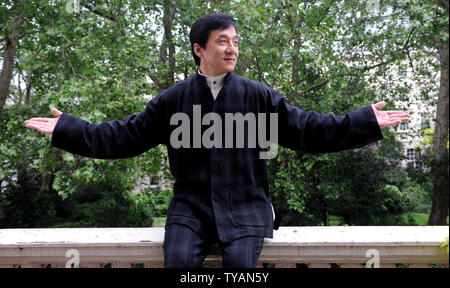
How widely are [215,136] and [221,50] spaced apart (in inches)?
18.7

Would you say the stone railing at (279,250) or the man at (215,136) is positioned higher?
the man at (215,136)

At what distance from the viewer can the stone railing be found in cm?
195

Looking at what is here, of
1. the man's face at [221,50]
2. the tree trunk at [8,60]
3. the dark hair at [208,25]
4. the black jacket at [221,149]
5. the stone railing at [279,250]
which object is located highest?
the tree trunk at [8,60]

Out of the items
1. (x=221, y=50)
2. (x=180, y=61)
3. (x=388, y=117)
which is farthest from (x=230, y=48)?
(x=180, y=61)

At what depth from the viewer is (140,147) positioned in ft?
7.07

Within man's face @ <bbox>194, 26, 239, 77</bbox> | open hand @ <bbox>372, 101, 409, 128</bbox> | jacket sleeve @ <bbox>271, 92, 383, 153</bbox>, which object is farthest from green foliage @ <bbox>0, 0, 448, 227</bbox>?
open hand @ <bbox>372, 101, 409, 128</bbox>

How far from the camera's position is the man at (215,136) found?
1.96m

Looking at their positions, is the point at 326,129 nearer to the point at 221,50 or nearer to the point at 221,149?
the point at 221,149

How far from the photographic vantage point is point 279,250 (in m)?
1.99

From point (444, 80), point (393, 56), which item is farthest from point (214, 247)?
point (444, 80)

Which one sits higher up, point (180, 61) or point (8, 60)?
point (8, 60)

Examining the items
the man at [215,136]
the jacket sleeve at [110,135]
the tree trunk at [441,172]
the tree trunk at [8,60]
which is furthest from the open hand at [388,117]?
the tree trunk at [441,172]

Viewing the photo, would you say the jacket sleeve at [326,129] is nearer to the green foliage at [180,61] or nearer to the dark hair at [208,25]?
the dark hair at [208,25]
